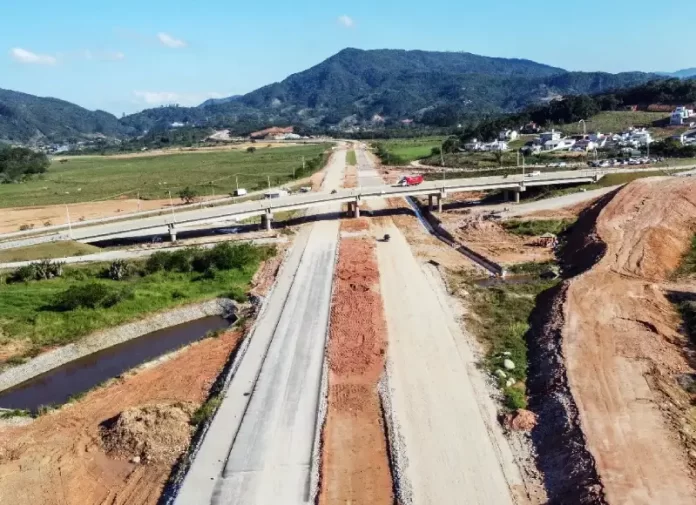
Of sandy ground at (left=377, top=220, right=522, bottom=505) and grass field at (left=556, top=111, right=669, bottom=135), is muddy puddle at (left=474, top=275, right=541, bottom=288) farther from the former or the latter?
grass field at (left=556, top=111, right=669, bottom=135)

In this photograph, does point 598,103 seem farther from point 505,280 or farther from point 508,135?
point 505,280

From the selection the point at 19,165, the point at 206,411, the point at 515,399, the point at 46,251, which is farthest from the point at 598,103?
the point at 206,411

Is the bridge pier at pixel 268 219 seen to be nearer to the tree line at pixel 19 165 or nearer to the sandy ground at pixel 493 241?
the sandy ground at pixel 493 241

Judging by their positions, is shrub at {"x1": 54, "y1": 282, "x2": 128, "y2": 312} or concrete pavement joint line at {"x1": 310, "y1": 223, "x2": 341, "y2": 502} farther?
shrub at {"x1": 54, "y1": 282, "x2": 128, "y2": 312}

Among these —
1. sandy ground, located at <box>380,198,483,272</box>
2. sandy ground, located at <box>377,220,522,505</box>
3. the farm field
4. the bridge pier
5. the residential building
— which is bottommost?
sandy ground, located at <box>377,220,522,505</box>

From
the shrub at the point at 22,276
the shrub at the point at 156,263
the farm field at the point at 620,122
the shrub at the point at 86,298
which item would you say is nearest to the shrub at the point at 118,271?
the shrub at the point at 156,263

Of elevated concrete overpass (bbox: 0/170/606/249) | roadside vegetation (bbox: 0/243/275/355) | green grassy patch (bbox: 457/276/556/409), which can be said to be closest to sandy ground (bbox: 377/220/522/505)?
green grassy patch (bbox: 457/276/556/409)
